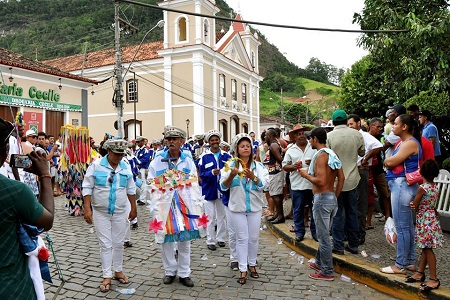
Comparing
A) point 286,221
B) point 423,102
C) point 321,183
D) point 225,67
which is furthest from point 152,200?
point 225,67

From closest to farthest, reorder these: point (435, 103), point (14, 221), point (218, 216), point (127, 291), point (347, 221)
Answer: point (14, 221)
point (127, 291)
point (347, 221)
point (218, 216)
point (435, 103)

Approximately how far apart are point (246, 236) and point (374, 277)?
162 cm

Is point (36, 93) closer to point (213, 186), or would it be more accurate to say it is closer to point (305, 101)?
point (213, 186)

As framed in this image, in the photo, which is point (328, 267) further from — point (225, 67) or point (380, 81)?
point (225, 67)

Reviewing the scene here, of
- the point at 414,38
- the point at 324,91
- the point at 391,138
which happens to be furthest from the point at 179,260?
the point at 324,91

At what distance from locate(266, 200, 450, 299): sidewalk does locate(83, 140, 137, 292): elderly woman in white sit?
9.27ft

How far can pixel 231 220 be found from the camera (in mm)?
5211

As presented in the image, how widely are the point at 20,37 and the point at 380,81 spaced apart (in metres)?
75.3

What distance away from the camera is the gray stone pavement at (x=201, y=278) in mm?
4574

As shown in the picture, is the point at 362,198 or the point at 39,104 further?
the point at 39,104

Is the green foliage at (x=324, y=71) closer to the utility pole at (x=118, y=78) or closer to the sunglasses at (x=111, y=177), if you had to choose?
the utility pole at (x=118, y=78)

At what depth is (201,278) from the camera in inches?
203

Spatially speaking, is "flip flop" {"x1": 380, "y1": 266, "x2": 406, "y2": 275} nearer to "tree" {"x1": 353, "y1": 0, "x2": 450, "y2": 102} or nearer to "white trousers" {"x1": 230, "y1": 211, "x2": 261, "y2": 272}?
"white trousers" {"x1": 230, "y1": 211, "x2": 261, "y2": 272}

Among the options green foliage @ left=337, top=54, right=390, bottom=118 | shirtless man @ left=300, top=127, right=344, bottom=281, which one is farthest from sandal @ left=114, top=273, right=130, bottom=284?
green foliage @ left=337, top=54, right=390, bottom=118
